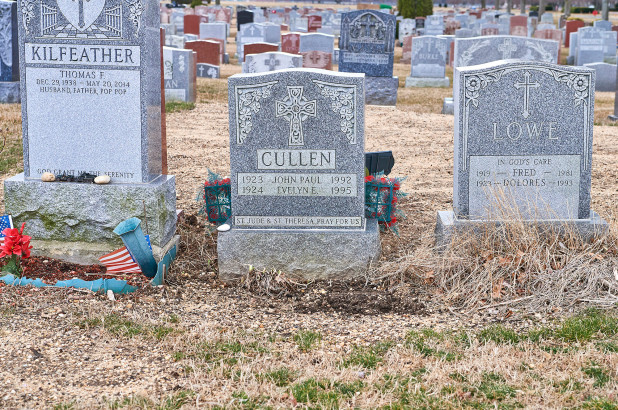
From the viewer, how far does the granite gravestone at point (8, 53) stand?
39.8 ft

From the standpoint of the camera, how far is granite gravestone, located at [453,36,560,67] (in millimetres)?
13664

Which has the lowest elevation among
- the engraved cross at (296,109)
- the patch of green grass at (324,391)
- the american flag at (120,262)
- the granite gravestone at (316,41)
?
the patch of green grass at (324,391)

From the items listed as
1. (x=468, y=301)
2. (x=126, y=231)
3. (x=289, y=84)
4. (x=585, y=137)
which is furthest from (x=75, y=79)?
(x=585, y=137)

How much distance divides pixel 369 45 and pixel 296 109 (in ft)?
34.7

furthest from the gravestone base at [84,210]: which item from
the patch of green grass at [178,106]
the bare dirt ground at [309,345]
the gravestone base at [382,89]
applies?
Answer: the gravestone base at [382,89]

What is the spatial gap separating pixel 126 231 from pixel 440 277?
6.88 ft

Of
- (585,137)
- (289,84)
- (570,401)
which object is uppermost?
(289,84)

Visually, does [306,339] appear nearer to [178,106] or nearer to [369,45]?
[178,106]

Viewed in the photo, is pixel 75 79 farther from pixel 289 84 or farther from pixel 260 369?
pixel 260 369

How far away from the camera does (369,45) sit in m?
15.1

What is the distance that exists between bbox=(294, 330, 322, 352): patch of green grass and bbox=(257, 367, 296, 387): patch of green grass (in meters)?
0.33

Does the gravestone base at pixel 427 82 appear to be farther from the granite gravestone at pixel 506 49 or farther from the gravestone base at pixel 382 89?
the granite gravestone at pixel 506 49

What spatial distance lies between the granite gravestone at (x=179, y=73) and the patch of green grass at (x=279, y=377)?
36.8 ft

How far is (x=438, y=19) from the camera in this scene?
1318 inches
